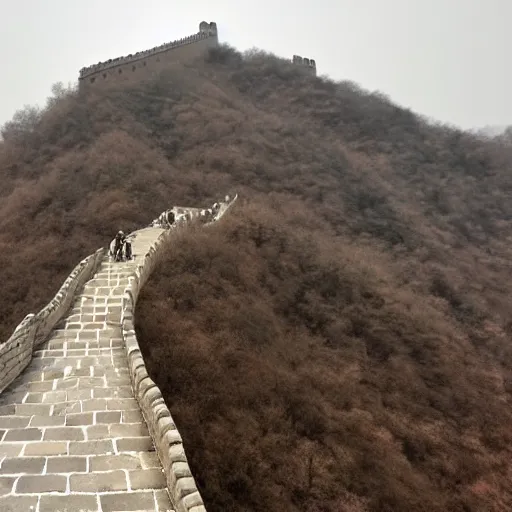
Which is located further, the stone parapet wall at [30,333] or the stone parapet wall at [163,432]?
the stone parapet wall at [30,333]

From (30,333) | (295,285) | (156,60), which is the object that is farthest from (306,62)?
(30,333)

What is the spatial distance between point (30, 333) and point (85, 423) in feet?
9.40

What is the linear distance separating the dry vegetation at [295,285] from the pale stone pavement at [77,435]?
1826mm

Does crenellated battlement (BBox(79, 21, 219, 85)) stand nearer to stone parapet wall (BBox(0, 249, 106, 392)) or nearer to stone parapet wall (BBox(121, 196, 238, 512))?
stone parapet wall (BBox(0, 249, 106, 392))

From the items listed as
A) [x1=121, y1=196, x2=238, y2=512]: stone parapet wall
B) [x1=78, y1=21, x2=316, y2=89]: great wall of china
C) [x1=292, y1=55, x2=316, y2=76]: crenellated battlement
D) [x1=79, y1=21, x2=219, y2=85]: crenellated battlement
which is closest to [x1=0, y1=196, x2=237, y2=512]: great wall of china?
[x1=121, y1=196, x2=238, y2=512]: stone parapet wall

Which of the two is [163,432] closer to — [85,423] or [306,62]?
[85,423]

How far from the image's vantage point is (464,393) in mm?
16656

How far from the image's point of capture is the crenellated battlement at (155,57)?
151 ft

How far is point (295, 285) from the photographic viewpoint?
1928 centimetres

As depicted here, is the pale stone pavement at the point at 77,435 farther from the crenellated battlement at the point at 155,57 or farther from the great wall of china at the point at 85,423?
the crenellated battlement at the point at 155,57

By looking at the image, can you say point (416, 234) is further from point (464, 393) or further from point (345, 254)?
point (464, 393)

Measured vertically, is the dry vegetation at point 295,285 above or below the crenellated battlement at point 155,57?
below

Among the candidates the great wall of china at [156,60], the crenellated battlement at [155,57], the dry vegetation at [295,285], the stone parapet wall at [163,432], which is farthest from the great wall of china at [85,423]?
the crenellated battlement at [155,57]

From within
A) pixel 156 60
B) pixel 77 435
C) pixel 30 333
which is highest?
pixel 156 60
